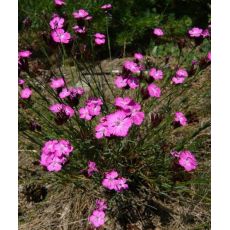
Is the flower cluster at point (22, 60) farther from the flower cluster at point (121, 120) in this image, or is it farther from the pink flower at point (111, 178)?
the pink flower at point (111, 178)

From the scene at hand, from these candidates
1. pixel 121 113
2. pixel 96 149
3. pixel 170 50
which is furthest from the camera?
pixel 170 50

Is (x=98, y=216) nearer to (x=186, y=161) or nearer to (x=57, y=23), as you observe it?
(x=186, y=161)

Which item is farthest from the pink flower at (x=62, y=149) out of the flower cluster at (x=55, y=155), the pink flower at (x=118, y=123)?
the pink flower at (x=118, y=123)

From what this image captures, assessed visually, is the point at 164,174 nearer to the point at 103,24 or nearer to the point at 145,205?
the point at 145,205

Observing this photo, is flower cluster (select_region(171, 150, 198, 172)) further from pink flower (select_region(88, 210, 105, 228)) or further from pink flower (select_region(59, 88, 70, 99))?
pink flower (select_region(59, 88, 70, 99))

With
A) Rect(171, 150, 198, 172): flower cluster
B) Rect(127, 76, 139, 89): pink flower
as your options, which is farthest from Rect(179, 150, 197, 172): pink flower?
Rect(127, 76, 139, 89): pink flower

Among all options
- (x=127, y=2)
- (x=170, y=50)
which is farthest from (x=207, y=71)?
(x=127, y=2)
